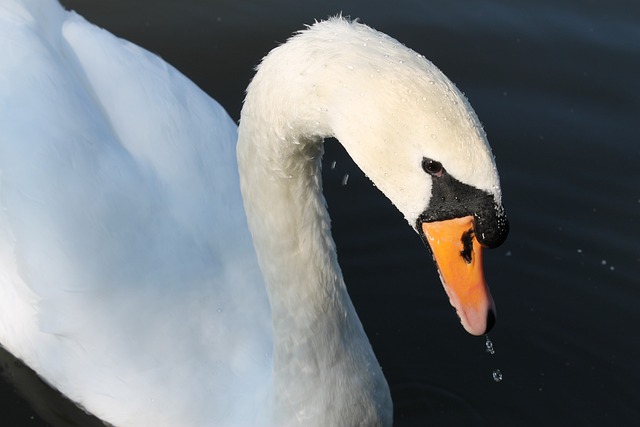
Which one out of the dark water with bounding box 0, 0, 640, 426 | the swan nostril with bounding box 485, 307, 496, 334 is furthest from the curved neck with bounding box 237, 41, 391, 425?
the dark water with bounding box 0, 0, 640, 426

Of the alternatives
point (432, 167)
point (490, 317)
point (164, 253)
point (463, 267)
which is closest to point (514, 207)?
point (164, 253)

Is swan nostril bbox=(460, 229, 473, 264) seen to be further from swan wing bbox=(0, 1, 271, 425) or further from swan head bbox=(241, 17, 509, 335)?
swan wing bbox=(0, 1, 271, 425)

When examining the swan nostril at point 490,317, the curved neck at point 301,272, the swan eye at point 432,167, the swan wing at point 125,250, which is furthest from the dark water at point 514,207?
the swan eye at point 432,167

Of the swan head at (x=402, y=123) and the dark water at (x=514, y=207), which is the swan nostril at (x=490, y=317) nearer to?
the swan head at (x=402, y=123)

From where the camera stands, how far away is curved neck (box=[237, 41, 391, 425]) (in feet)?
12.1

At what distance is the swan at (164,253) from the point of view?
421cm

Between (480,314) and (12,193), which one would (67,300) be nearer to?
(12,193)

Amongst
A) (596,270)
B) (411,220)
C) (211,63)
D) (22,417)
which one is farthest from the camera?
(211,63)

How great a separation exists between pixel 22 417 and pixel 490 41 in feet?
14.9

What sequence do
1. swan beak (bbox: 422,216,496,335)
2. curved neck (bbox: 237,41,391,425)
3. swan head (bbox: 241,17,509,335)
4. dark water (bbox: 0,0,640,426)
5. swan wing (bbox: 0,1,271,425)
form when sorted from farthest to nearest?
dark water (bbox: 0,0,640,426)
swan wing (bbox: 0,1,271,425)
curved neck (bbox: 237,41,391,425)
swan beak (bbox: 422,216,496,335)
swan head (bbox: 241,17,509,335)

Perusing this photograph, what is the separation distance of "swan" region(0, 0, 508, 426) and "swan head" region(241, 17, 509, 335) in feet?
0.58

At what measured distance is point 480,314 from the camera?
12.3ft

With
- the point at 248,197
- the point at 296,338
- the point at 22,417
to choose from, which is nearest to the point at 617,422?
the point at 296,338

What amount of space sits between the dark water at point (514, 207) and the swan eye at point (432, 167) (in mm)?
2775
